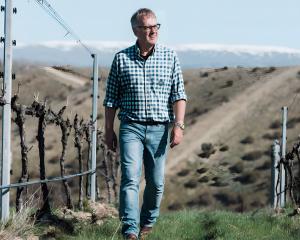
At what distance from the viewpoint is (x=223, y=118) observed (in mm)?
81375

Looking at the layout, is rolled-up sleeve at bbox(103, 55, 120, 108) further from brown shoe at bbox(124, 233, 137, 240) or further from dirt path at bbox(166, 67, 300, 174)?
dirt path at bbox(166, 67, 300, 174)

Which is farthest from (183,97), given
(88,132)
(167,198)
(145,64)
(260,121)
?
(260,121)

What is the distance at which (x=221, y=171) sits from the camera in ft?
225

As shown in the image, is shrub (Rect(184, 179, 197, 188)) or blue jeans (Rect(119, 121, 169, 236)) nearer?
blue jeans (Rect(119, 121, 169, 236))

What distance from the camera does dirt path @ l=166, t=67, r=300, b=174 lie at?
73.6m

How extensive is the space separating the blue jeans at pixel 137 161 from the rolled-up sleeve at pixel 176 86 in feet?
0.94

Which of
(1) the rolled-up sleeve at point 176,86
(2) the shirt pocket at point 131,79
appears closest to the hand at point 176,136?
(1) the rolled-up sleeve at point 176,86

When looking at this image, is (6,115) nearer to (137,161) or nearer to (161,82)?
(137,161)

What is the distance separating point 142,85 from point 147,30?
52 centimetres

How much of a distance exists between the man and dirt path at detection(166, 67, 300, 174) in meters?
60.1

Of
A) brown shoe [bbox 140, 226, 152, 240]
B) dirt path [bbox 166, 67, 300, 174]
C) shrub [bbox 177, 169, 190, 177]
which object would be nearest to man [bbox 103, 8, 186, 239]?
brown shoe [bbox 140, 226, 152, 240]

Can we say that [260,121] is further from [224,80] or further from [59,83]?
[59,83]

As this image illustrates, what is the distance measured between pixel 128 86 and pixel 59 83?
95.1m

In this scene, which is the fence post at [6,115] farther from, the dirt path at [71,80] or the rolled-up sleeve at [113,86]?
the dirt path at [71,80]
